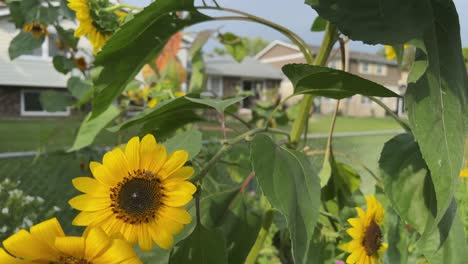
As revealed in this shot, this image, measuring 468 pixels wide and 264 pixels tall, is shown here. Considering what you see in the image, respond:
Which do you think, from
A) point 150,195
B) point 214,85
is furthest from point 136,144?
point 214,85

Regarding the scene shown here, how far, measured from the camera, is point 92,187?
0.32 metres

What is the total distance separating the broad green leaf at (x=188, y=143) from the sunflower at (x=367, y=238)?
251 millimetres

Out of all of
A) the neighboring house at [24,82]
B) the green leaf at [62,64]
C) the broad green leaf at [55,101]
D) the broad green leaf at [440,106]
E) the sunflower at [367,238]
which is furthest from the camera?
the neighboring house at [24,82]

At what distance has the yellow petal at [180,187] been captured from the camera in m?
0.32

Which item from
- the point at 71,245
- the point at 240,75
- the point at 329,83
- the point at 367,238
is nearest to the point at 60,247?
the point at 71,245

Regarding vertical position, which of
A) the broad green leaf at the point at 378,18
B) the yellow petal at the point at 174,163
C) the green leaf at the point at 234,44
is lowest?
the yellow petal at the point at 174,163

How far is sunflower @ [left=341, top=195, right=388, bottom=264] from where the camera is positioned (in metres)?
0.53

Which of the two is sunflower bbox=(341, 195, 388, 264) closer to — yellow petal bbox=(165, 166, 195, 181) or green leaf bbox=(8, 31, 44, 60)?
yellow petal bbox=(165, 166, 195, 181)

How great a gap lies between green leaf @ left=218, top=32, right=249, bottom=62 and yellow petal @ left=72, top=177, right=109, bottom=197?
969mm

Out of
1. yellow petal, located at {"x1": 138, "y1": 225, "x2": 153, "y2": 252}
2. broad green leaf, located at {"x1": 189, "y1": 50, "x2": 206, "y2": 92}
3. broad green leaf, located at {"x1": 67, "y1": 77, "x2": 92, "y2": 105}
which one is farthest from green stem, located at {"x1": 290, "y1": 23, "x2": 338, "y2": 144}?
broad green leaf, located at {"x1": 67, "y1": 77, "x2": 92, "y2": 105}

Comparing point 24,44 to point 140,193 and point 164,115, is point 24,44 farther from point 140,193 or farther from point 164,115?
point 140,193

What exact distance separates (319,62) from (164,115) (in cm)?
18

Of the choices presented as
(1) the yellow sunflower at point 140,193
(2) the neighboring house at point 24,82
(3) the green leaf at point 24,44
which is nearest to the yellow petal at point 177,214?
(1) the yellow sunflower at point 140,193

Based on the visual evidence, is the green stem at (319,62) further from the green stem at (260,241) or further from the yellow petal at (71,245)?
the yellow petal at (71,245)
